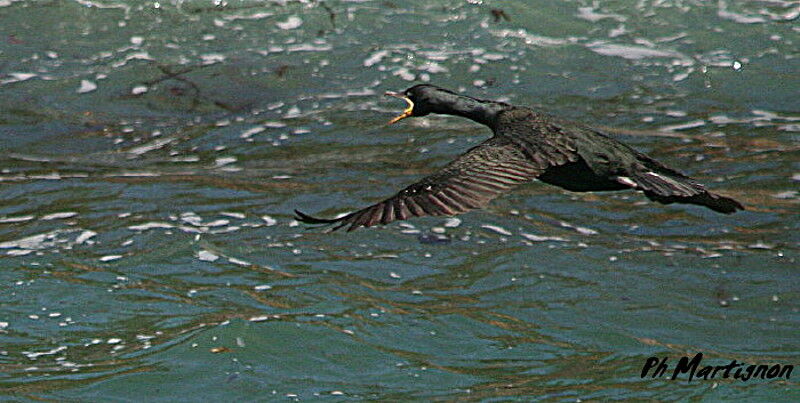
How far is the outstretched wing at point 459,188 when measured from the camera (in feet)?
16.7

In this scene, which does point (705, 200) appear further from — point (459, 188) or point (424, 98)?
point (424, 98)

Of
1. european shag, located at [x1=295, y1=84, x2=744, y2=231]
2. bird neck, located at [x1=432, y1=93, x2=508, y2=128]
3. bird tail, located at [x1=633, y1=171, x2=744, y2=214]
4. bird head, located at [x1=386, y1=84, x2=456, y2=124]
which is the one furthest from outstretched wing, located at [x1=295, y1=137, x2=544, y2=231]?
bird head, located at [x1=386, y1=84, x2=456, y2=124]

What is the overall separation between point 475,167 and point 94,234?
9.09ft

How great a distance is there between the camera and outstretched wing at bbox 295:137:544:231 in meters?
5.10

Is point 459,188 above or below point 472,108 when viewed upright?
above

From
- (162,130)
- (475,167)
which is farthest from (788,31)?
(475,167)
